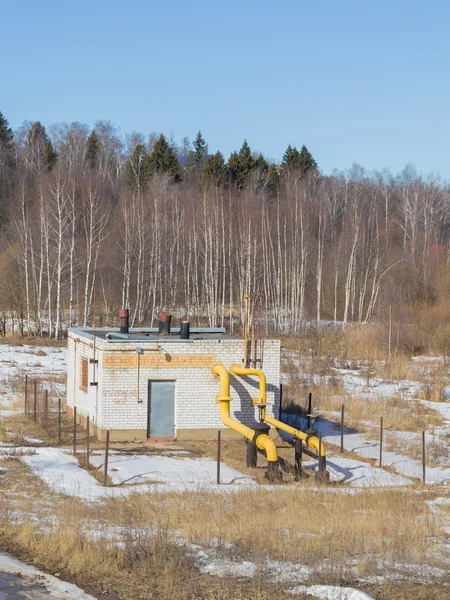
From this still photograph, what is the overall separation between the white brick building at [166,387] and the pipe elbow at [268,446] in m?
3.68

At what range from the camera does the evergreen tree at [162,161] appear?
2844 inches

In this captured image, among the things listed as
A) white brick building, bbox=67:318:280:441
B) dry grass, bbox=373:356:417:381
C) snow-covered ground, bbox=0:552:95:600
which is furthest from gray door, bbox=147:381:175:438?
dry grass, bbox=373:356:417:381

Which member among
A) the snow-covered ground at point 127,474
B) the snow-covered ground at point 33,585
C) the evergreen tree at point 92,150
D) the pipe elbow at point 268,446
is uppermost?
the evergreen tree at point 92,150

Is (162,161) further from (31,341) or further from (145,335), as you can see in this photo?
(145,335)

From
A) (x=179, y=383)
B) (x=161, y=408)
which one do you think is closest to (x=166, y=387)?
(x=179, y=383)

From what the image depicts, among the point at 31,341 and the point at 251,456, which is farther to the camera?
the point at 31,341

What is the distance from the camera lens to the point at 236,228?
173 feet

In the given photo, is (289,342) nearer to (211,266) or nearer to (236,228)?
(211,266)

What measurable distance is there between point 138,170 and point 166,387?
174ft

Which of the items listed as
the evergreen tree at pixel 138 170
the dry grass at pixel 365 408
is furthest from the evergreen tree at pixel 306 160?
the dry grass at pixel 365 408

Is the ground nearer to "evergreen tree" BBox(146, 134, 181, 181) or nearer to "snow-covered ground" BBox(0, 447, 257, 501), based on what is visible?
"snow-covered ground" BBox(0, 447, 257, 501)

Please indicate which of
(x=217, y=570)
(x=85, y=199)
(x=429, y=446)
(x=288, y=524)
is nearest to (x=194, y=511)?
(x=288, y=524)

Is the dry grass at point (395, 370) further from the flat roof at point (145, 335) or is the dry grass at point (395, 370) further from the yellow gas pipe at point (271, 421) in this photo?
the yellow gas pipe at point (271, 421)

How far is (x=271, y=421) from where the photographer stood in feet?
69.1
